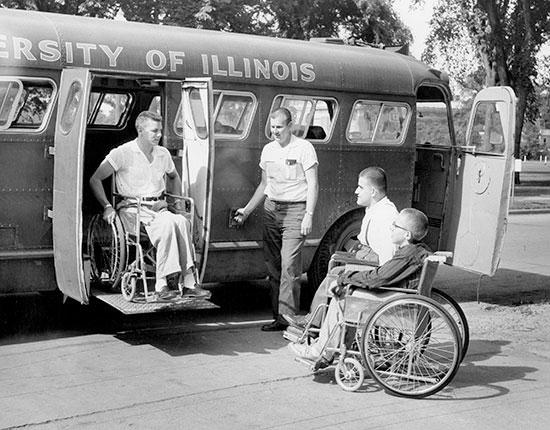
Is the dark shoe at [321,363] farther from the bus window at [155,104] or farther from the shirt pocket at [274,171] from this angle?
the bus window at [155,104]

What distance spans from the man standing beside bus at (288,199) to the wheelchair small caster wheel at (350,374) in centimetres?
170

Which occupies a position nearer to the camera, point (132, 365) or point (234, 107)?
point (132, 365)

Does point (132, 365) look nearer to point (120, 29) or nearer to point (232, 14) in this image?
point (120, 29)

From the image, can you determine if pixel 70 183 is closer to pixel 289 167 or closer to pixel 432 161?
pixel 289 167

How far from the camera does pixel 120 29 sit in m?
8.30

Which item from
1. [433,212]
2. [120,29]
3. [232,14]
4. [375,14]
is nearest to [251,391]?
[120,29]

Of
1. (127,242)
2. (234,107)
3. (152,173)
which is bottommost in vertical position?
(127,242)

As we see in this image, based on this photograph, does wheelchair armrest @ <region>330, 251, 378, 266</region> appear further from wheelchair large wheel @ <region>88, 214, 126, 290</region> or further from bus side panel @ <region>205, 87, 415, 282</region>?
bus side panel @ <region>205, 87, 415, 282</region>

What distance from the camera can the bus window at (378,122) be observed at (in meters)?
9.81

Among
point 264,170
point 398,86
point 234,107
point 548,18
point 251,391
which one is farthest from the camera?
point 548,18

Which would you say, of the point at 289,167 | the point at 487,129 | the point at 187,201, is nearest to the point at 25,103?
the point at 187,201

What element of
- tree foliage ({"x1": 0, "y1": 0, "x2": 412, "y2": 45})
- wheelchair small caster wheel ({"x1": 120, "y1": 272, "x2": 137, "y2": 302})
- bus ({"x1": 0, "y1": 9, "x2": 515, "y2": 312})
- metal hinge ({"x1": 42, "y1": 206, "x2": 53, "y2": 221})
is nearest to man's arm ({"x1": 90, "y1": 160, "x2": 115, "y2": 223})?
bus ({"x1": 0, "y1": 9, "x2": 515, "y2": 312})

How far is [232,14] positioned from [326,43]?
1538 centimetres

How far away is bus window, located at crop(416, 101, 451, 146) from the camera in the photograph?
34.7ft
